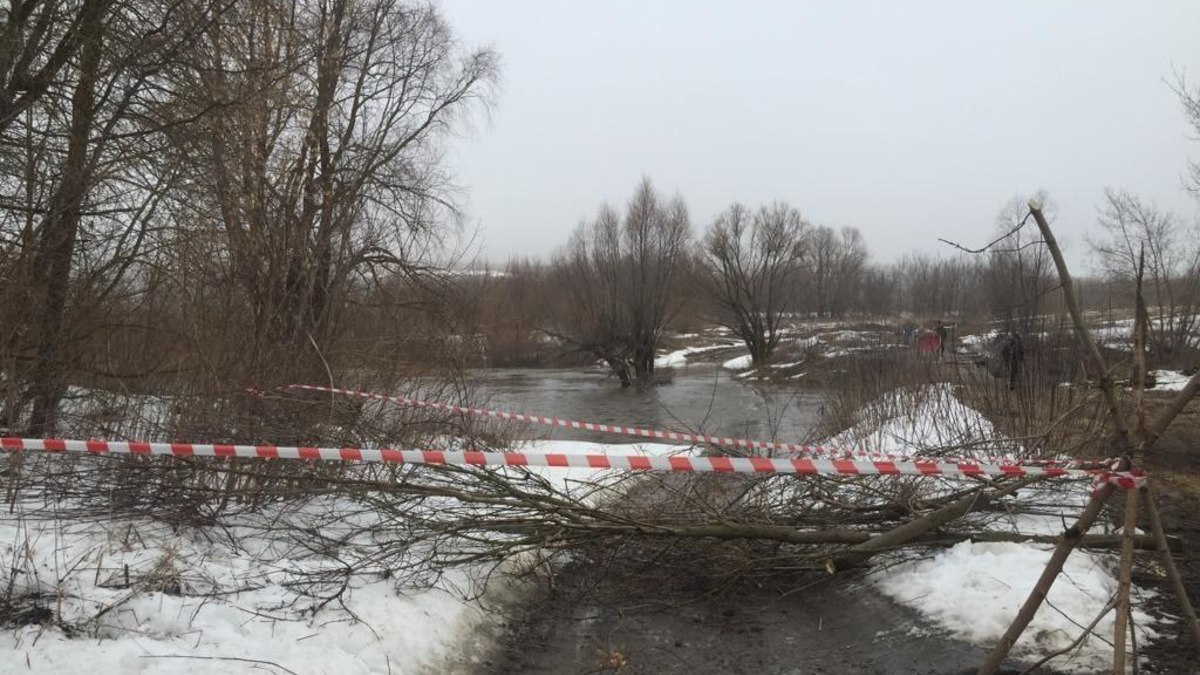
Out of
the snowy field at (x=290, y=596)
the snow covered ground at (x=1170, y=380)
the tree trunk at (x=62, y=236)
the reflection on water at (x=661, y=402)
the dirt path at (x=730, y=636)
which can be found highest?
the tree trunk at (x=62, y=236)

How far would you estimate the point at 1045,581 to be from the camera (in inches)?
120

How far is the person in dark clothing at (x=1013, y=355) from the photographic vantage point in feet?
29.5

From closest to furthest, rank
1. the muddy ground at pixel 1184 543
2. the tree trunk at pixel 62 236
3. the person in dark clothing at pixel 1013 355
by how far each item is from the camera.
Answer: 1. the muddy ground at pixel 1184 543
2. the tree trunk at pixel 62 236
3. the person in dark clothing at pixel 1013 355

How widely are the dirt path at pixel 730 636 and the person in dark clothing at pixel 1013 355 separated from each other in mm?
4924

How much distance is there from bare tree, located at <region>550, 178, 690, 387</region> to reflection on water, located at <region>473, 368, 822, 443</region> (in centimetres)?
187

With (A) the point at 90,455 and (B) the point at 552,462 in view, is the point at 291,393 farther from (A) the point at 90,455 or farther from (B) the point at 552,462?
(B) the point at 552,462

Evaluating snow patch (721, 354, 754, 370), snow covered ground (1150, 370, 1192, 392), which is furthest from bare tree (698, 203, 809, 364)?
snow covered ground (1150, 370, 1192, 392)

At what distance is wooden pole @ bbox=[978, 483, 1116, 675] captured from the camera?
3.02m

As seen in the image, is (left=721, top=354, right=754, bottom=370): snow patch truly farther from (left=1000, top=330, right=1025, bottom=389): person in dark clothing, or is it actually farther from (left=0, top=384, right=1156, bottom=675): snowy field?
(left=0, top=384, right=1156, bottom=675): snowy field

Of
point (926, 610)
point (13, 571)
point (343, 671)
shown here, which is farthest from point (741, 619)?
point (13, 571)

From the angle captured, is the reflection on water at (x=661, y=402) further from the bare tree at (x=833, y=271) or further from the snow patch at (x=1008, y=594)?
the bare tree at (x=833, y=271)

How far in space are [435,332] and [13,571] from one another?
6.44 meters

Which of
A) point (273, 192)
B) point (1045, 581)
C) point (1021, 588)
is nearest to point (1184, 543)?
point (1021, 588)

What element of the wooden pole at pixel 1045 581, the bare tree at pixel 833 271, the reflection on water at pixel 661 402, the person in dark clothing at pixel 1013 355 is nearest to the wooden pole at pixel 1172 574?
the wooden pole at pixel 1045 581
